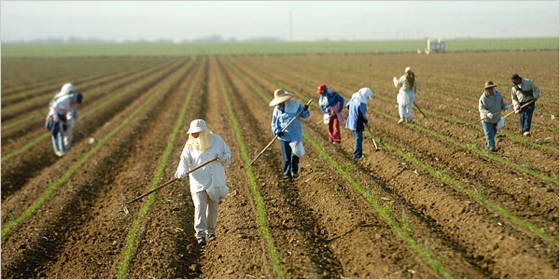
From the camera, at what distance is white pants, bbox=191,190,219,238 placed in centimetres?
770

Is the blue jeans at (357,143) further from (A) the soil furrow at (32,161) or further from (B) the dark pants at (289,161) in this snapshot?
(A) the soil furrow at (32,161)

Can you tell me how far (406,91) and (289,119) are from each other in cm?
623

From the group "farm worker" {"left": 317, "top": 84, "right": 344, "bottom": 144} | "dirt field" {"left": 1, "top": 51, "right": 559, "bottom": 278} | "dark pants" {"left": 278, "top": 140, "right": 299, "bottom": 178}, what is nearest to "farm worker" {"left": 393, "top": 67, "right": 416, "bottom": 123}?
"dirt field" {"left": 1, "top": 51, "right": 559, "bottom": 278}

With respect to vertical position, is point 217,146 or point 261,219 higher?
point 217,146

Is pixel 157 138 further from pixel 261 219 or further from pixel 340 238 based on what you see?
pixel 340 238

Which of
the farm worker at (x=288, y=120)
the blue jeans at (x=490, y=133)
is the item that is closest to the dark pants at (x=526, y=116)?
the blue jeans at (x=490, y=133)

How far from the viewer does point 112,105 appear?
2606cm

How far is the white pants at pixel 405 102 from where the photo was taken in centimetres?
1516

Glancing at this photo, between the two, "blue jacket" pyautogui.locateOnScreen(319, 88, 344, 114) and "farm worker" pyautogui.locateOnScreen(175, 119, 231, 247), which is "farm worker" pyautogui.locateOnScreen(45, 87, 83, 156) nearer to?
"blue jacket" pyautogui.locateOnScreen(319, 88, 344, 114)

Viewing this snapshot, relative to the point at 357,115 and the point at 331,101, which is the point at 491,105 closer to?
the point at 357,115

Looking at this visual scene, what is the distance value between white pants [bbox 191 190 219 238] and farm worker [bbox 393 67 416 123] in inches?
332

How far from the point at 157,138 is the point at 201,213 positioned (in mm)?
9749

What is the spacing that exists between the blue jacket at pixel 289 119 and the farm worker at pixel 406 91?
537 cm

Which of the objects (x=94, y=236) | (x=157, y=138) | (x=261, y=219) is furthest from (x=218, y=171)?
(x=157, y=138)
